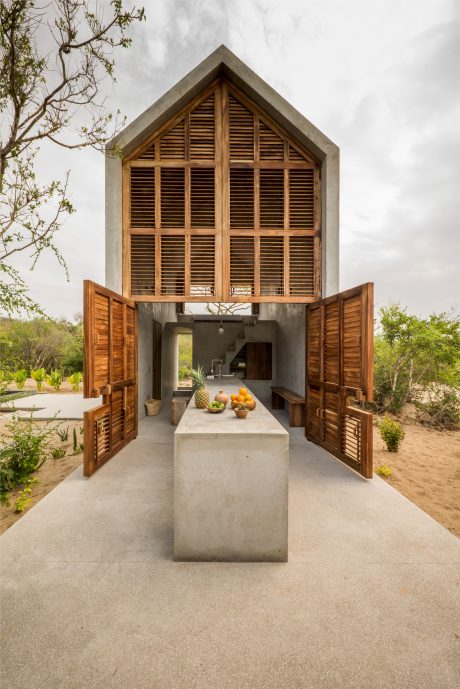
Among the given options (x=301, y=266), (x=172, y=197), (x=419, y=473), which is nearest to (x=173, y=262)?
(x=172, y=197)

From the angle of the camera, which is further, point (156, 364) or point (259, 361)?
point (259, 361)

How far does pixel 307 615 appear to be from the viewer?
1.94m

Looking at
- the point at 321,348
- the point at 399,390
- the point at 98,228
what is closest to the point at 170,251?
the point at 98,228

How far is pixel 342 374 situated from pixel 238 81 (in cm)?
561

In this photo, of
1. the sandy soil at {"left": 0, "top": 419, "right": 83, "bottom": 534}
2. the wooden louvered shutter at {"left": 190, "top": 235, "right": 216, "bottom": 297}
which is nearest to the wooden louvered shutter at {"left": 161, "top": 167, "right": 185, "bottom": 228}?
the wooden louvered shutter at {"left": 190, "top": 235, "right": 216, "bottom": 297}

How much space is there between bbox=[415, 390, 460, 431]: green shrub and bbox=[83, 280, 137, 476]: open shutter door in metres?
7.81

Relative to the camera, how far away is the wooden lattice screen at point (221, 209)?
5.42 metres

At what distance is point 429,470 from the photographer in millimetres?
4918

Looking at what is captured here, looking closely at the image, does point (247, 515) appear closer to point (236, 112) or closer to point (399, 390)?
point (236, 112)

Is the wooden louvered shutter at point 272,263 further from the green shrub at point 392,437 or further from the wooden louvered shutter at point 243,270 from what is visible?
the green shrub at point 392,437

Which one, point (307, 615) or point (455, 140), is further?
point (455, 140)

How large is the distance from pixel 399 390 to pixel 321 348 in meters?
5.08

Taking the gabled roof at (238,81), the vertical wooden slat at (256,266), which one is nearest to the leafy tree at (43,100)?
the gabled roof at (238,81)

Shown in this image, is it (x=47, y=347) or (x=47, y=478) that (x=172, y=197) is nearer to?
(x=47, y=478)
